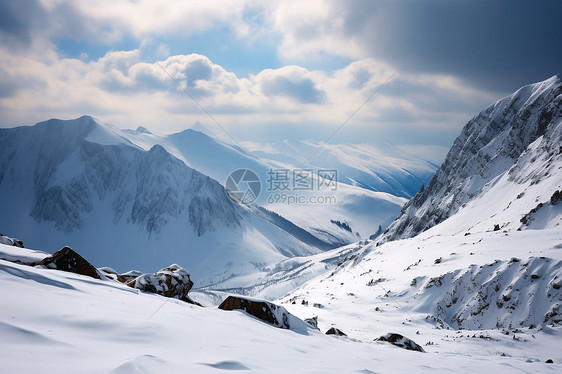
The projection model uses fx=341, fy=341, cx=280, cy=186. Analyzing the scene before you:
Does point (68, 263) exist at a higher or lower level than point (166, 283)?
higher

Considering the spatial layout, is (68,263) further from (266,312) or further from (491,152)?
(491,152)

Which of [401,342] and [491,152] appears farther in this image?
[491,152]

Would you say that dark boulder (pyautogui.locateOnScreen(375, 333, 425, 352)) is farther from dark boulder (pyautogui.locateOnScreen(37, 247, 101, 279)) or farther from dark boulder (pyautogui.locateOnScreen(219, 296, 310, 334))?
dark boulder (pyautogui.locateOnScreen(37, 247, 101, 279))

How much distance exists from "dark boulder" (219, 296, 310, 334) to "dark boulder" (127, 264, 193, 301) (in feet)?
9.41

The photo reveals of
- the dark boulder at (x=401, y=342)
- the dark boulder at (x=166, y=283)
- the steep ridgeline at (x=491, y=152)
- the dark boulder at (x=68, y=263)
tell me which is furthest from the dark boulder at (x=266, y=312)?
the steep ridgeline at (x=491, y=152)

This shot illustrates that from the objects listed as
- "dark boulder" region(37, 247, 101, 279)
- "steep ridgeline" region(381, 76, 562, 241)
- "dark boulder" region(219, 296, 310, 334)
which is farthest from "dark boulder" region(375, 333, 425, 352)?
"steep ridgeline" region(381, 76, 562, 241)

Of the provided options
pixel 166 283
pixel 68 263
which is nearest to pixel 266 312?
pixel 166 283

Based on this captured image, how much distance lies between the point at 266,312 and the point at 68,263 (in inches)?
374

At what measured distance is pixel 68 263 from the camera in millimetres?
15875

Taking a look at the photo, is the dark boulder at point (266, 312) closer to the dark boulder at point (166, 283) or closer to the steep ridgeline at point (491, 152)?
the dark boulder at point (166, 283)

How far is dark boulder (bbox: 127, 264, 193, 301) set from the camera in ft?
53.1

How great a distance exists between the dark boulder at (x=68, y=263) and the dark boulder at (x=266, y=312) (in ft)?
21.7

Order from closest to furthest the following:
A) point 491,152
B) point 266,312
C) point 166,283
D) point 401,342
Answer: point 266,312 → point 401,342 → point 166,283 → point 491,152

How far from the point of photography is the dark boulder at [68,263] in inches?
606
